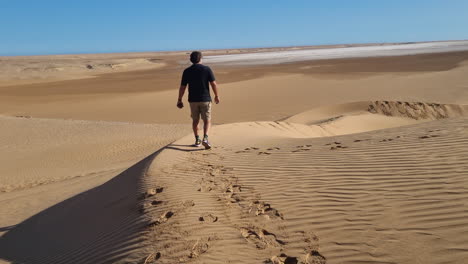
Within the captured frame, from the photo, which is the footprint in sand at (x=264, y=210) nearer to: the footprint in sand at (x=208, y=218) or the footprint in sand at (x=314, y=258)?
the footprint in sand at (x=208, y=218)

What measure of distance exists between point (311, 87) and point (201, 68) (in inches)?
690

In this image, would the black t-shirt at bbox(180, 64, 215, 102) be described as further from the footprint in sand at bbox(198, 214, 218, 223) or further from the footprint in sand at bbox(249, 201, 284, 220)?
the footprint in sand at bbox(198, 214, 218, 223)

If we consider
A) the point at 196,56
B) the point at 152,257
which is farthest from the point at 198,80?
the point at 152,257

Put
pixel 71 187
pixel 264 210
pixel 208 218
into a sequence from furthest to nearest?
1. pixel 71 187
2. pixel 264 210
3. pixel 208 218

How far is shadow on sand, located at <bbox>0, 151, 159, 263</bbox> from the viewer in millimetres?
3957

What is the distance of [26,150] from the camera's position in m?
10.8

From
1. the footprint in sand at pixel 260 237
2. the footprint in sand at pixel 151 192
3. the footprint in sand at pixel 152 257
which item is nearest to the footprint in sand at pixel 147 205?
the footprint in sand at pixel 151 192

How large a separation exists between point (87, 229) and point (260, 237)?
7.69ft

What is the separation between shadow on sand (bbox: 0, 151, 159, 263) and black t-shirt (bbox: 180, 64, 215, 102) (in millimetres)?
1264

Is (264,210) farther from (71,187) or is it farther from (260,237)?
(71,187)

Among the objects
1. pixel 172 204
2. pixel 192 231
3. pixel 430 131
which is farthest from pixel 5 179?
pixel 430 131

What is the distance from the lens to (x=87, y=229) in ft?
15.5

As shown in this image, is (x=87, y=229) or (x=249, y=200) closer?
(x=249, y=200)

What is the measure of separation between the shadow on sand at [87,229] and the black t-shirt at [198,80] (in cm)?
126
